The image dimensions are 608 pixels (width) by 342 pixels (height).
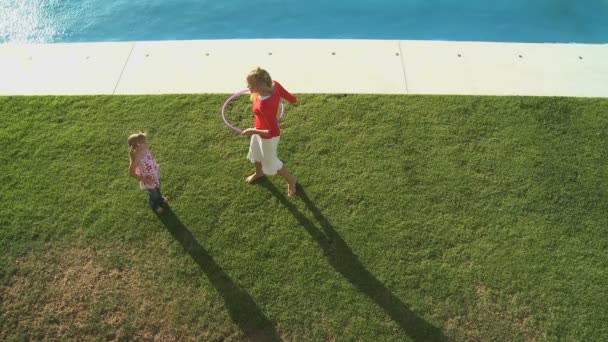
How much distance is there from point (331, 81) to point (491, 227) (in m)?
3.05

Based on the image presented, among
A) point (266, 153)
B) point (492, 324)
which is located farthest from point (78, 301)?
point (492, 324)

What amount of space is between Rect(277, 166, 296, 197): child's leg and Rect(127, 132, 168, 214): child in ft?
4.29

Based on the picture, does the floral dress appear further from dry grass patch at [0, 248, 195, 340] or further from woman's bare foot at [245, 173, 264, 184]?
woman's bare foot at [245, 173, 264, 184]

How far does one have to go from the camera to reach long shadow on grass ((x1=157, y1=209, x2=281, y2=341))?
440 cm

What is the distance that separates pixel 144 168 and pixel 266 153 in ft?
3.98

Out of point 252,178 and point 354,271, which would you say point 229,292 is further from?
point 252,178

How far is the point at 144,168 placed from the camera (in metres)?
4.60

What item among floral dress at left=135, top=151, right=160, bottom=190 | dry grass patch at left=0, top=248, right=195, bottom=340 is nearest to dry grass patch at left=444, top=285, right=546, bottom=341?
dry grass patch at left=0, top=248, right=195, bottom=340

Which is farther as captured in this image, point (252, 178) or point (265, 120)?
point (252, 178)

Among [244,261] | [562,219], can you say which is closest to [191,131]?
[244,261]

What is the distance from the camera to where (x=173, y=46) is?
750 cm

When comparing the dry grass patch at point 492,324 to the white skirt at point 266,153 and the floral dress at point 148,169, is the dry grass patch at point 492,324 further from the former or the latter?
the floral dress at point 148,169

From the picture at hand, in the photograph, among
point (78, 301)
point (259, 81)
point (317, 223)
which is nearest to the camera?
point (259, 81)

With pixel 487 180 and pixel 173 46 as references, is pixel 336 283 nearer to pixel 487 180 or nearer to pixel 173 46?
pixel 487 180
